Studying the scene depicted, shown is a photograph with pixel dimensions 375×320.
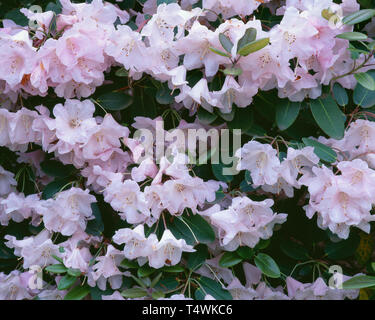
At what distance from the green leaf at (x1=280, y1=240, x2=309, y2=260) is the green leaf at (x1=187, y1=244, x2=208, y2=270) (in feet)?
0.93

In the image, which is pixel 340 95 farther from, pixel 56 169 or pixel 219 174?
pixel 56 169

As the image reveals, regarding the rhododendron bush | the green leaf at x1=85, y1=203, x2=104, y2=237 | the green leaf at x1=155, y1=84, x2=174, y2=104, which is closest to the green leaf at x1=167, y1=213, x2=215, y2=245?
the rhododendron bush

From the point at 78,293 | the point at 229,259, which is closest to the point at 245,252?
the point at 229,259

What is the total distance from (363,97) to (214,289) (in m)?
0.71

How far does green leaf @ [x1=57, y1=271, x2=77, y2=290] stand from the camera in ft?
4.64

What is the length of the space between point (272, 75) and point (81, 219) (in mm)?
699

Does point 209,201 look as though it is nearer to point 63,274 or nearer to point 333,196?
point 333,196

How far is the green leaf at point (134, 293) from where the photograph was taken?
1309mm

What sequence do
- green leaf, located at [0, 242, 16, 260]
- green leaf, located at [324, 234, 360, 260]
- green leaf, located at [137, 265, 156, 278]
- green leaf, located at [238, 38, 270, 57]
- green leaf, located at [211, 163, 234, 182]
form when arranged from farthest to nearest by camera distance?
green leaf, located at [0, 242, 16, 260], green leaf, located at [324, 234, 360, 260], green leaf, located at [211, 163, 234, 182], green leaf, located at [137, 265, 156, 278], green leaf, located at [238, 38, 270, 57]

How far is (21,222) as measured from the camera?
5.84 ft

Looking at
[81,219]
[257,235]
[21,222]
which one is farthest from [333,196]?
[21,222]

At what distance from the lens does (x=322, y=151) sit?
55.7 inches

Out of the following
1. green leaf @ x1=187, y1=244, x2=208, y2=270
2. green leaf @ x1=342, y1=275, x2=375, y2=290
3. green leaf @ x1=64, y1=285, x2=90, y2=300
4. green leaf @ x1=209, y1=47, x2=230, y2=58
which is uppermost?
green leaf @ x1=209, y1=47, x2=230, y2=58

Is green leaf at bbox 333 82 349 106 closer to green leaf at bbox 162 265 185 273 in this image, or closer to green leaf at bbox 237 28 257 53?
green leaf at bbox 237 28 257 53
